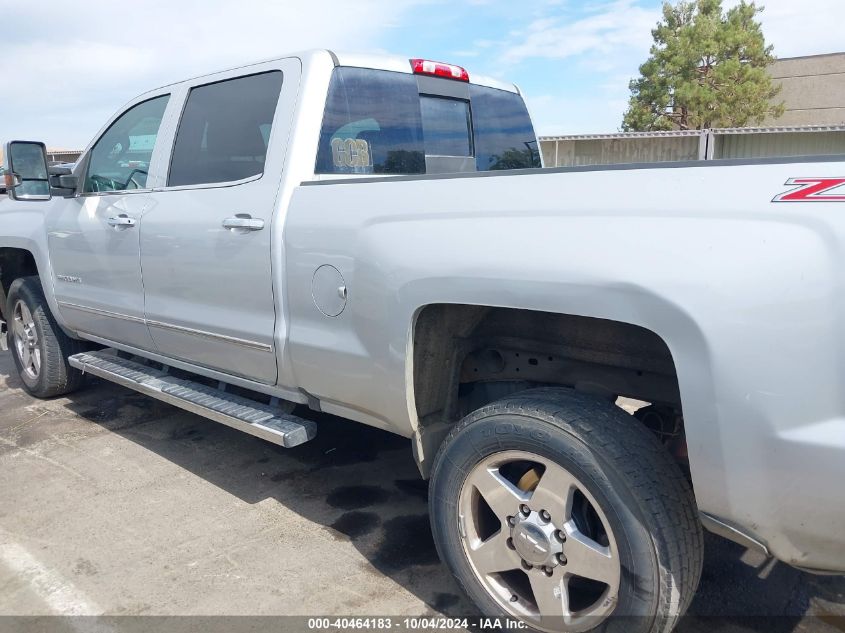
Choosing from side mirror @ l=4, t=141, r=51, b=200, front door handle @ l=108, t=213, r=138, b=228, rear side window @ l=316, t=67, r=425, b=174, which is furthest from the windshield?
side mirror @ l=4, t=141, r=51, b=200

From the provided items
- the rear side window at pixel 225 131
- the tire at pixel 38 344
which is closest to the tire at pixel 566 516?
→ the rear side window at pixel 225 131

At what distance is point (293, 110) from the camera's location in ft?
10.3

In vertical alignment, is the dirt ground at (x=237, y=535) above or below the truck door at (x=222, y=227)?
below

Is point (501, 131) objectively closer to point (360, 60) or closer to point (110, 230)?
point (360, 60)

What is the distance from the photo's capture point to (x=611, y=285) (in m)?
1.96

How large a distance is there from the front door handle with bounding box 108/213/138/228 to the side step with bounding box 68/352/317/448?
884 mm

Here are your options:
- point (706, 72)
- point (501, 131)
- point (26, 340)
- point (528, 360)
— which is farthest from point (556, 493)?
point (706, 72)

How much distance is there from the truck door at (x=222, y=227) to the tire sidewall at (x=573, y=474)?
106cm

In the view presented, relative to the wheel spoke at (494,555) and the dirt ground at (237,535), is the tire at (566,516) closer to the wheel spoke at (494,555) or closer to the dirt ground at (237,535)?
the wheel spoke at (494,555)

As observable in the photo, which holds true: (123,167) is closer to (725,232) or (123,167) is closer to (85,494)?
(85,494)

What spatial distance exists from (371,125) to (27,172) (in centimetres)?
259

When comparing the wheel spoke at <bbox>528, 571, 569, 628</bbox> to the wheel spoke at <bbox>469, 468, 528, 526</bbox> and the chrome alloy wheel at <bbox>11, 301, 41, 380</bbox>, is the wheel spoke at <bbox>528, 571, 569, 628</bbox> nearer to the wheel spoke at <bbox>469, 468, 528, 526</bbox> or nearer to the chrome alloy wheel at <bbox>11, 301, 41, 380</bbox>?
the wheel spoke at <bbox>469, 468, 528, 526</bbox>

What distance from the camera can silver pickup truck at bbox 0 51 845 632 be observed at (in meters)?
1.75

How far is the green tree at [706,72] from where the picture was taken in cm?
2944
